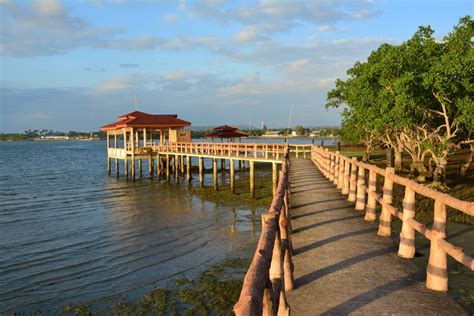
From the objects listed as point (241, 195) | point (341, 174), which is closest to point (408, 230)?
point (341, 174)

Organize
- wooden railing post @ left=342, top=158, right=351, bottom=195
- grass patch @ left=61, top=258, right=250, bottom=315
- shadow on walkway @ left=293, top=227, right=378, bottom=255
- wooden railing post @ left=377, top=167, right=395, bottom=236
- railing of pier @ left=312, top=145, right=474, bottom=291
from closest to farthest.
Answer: railing of pier @ left=312, top=145, right=474, bottom=291, shadow on walkway @ left=293, top=227, right=378, bottom=255, wooden railing post @ left=377, top=167, right=395, bottom=236, grass patch @ left=61, top=258, right=250, bottom=315, wooden railing post @ left=342, top=158, right=351, bottom=195

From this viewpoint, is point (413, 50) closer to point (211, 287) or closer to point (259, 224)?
point (259, 224)

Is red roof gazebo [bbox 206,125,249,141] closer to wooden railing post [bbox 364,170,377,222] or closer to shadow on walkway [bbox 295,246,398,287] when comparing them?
wooden railing post [bbox 364,170,377,222]

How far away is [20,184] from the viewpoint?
3416 centimetres

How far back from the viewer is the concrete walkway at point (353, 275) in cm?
429

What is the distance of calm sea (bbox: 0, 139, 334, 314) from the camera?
10.1m

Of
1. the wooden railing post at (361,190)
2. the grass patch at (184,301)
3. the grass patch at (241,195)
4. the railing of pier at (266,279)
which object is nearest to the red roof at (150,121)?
the grass patch at (241,195)

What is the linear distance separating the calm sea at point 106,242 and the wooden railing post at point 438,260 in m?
6.81

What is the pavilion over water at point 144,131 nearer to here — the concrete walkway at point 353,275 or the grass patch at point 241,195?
the grass patch at point 241,195

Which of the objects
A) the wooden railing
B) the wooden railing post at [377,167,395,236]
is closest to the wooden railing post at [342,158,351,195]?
the wooden railing post at [377,167,395,236]

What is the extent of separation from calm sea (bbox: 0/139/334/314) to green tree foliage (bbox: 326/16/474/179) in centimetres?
908

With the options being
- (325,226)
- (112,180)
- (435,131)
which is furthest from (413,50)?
(112,180)

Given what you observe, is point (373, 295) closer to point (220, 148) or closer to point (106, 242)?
point (106, 242)

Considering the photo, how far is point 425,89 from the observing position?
19953mm
